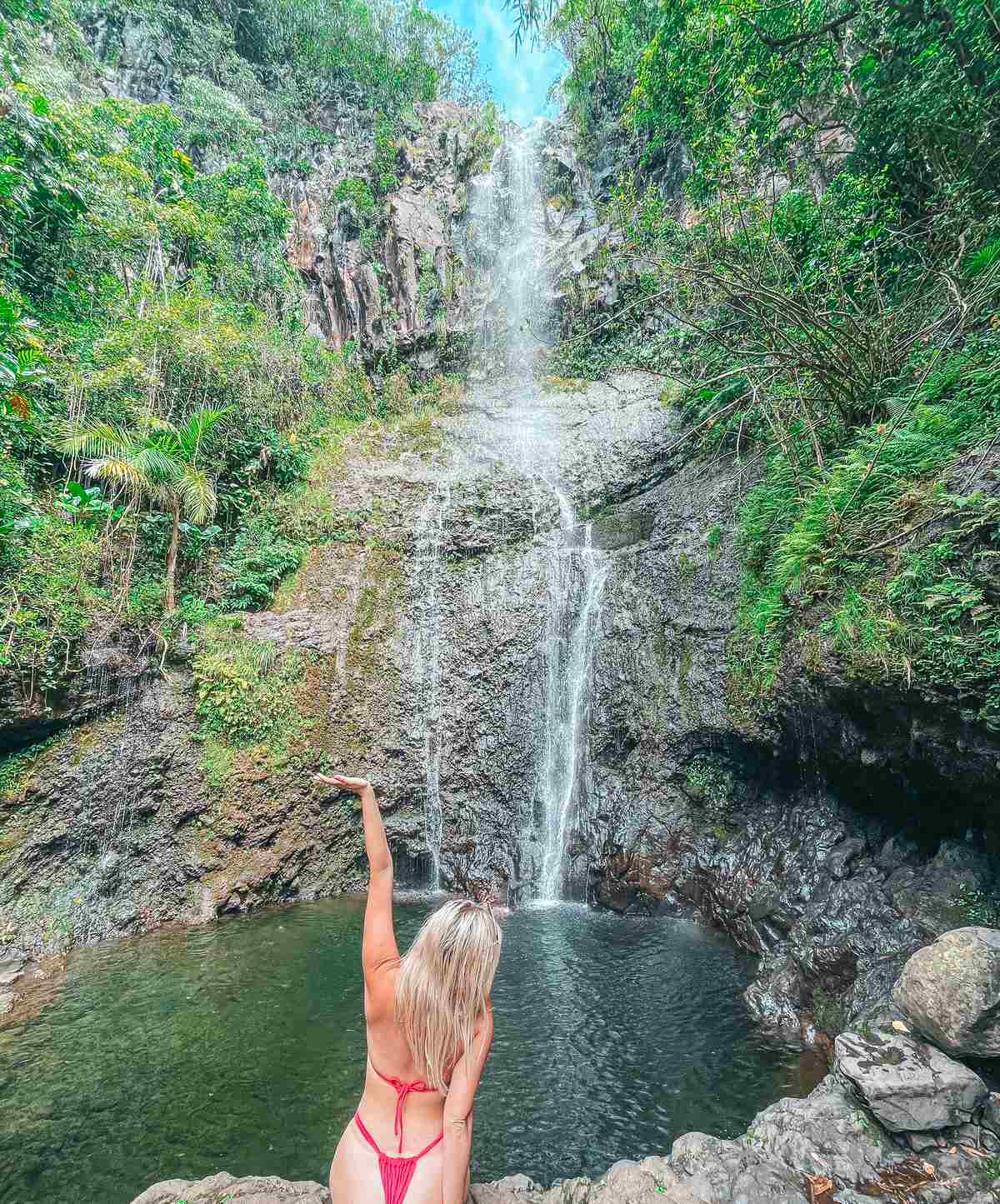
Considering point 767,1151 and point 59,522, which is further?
point 59,522

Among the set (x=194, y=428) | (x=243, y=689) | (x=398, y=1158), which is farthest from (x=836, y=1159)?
(x=194, y=428)

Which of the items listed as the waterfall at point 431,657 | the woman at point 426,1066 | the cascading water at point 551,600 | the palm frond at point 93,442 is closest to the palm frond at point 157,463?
the palm frond at point 93,442

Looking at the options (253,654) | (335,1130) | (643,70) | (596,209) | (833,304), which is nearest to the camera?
(335,1130)

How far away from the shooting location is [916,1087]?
8.97 ft

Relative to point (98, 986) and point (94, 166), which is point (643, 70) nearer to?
point (94, 166)

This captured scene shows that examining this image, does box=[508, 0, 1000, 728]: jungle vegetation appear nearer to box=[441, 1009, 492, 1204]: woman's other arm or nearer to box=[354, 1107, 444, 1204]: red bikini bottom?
box=[441, 1009, 492, 1204]: woman's other arm

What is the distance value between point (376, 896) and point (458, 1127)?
0.65m

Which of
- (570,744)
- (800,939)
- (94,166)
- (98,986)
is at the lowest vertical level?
(98,986)

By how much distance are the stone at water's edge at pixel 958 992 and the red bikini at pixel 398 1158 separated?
2865mm

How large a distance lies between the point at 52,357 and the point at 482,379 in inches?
390

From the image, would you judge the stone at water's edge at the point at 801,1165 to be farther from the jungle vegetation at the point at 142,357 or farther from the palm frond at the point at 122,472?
the palm frond at the point at 122,472

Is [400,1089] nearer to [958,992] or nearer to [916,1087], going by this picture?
[916,1087]

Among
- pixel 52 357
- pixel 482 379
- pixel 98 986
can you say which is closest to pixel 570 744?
pixel 98 986

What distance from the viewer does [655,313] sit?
13172 mm
